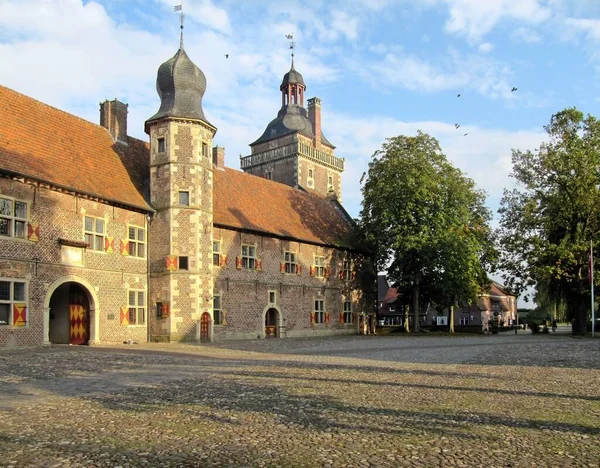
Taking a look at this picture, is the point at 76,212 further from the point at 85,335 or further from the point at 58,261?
the point at 85,335

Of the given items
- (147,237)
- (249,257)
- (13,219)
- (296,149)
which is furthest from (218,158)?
(296,149)

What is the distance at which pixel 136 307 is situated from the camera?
27.2m

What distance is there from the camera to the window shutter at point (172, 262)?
27.7 meters

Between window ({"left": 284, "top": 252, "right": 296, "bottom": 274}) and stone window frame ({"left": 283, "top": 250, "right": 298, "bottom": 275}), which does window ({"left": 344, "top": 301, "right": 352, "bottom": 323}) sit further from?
window ({"left": 284, "top": 252, "right": 296, "bottom": 274})

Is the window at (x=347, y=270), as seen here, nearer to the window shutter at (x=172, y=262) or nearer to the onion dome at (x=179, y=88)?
the window shutter at (x=172, y=262)

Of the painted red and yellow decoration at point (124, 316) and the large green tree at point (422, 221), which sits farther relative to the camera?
the large green tree at point (422, 221)

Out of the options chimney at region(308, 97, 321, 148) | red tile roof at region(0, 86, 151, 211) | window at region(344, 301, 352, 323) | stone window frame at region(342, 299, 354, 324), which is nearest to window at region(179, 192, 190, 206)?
red tile roof at region(0, 86, 151, 211)

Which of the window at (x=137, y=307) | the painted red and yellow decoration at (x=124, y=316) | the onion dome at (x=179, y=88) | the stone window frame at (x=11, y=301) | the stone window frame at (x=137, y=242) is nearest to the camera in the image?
the stone window frame at (x=11, y=301)

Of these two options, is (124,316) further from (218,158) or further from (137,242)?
(218,158)

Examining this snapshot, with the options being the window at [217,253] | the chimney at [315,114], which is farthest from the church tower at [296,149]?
the window at [217,253]

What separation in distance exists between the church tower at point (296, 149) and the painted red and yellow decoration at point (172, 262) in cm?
2930

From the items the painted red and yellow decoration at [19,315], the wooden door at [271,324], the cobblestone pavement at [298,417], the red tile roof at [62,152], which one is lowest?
the wooden door at [271,324]

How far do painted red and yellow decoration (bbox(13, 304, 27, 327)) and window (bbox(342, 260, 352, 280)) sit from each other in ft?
75.3

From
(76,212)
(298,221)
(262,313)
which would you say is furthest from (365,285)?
(76,212)
